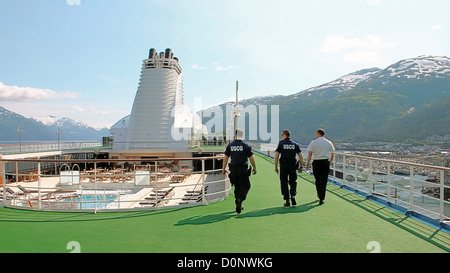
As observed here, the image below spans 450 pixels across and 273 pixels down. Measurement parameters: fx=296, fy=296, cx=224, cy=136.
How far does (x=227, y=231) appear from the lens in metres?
4.54

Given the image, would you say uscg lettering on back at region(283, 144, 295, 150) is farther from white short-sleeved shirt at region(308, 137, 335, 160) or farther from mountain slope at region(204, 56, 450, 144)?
mountain slope at region(204, 56, 450, 144)

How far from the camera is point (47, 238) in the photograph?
430 centimetres

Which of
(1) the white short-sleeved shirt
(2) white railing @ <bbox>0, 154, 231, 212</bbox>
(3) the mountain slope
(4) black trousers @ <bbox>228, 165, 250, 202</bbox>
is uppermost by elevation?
(3) the mountain slope

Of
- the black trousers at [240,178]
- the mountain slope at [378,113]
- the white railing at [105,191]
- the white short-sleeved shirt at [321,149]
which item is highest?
the mountain slope at [378,113]

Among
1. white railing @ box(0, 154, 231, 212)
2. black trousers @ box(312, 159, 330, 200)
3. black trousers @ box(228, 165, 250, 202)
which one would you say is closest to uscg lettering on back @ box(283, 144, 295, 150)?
black trousers @ box(312, 159, 330, 200)

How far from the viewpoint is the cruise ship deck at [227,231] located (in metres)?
3.85

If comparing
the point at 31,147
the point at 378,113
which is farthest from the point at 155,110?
the point at 378,113

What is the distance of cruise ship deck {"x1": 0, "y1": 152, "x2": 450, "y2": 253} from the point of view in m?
3.85

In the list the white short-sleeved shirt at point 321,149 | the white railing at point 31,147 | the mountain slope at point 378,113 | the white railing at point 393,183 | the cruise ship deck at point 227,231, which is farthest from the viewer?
the mountain slope at point 378,113

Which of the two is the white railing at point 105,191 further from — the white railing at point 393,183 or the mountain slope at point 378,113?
the mountain slope at point 378,113

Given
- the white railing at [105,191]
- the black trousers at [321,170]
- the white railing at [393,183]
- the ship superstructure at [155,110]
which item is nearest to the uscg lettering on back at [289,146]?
the black trousers at [321,170]

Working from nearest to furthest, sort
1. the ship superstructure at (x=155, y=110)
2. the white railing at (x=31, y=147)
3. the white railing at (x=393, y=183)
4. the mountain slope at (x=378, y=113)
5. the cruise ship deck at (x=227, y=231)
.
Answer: the cruise ship deck at (x=227, y=231) < the white railing at (x=393, y=183) < the white railing at (x=31, y=147) < the ship superstructure at (x=155, y=110) < the mountain slope at (x=378, y=113)
